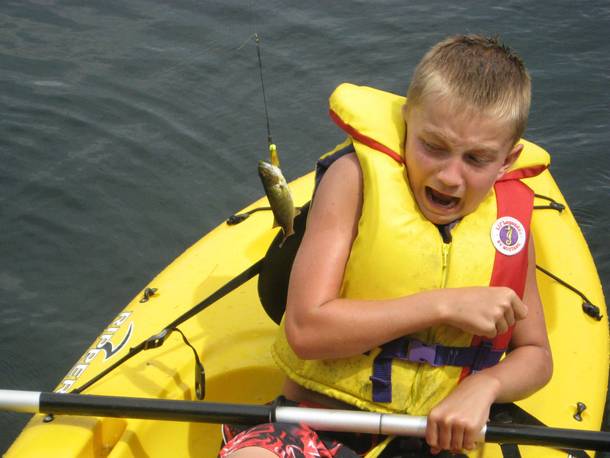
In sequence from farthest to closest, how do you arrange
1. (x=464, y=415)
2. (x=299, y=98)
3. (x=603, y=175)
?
(x=299, y=98) → (x=603, y=175) → (x=464, y=415)

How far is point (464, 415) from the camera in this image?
206 cm

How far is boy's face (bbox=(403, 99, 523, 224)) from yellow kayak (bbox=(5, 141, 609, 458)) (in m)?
0.67

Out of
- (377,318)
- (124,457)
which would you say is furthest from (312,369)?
(124,457)

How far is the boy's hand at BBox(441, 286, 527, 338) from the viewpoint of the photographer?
2086 mm

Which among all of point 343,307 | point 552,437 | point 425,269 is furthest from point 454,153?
point 552,437

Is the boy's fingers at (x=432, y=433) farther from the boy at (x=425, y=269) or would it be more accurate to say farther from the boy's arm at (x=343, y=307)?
the boy's arm at (x=343, y=307)

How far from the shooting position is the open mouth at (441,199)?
2.23 metres

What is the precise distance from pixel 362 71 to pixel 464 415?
4.40 m

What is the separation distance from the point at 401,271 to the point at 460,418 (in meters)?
0.41

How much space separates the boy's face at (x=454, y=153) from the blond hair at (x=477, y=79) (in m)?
0.02

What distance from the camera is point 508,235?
92.2 inches

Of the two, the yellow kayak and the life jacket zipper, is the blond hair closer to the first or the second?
the life jacket zipper

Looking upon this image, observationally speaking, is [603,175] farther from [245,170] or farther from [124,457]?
[124,457]

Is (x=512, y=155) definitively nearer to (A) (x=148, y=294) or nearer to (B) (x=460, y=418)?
(B) (x=460, y=418)
